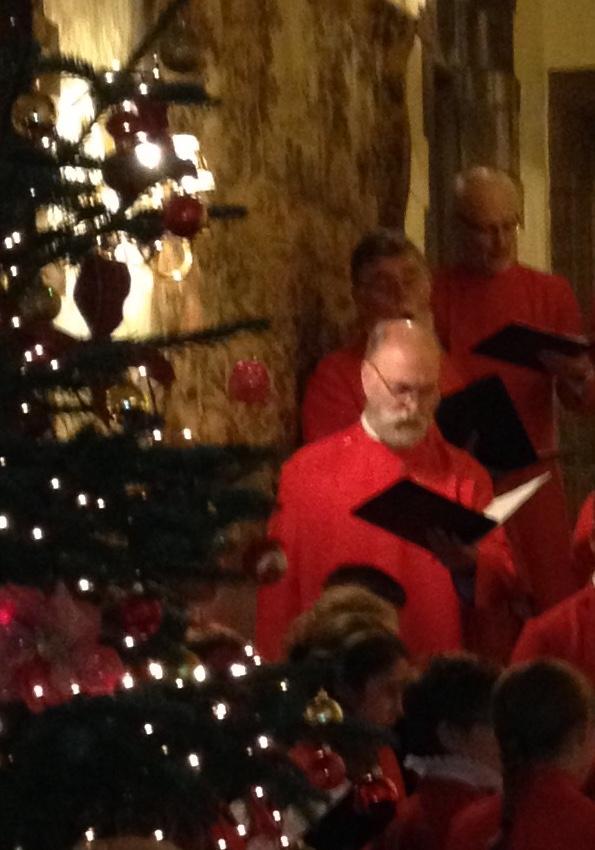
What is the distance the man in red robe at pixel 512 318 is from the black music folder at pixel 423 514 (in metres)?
0.96

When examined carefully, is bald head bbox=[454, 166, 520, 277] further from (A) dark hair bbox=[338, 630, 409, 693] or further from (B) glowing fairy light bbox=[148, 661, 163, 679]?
(B) glowing fairy light bbox=[148, 661, 163, 679]

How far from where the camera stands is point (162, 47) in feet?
11.4

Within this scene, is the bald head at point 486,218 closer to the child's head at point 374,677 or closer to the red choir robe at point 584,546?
the red choir robe at point 584,546

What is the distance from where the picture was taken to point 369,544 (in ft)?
12.4

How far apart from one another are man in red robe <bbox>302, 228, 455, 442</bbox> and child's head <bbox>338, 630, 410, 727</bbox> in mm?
1396

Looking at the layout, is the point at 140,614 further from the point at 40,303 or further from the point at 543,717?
the point at 543,717

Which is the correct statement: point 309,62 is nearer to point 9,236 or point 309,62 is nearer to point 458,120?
point 458,120

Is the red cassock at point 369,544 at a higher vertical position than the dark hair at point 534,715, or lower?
lower

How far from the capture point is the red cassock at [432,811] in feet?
8.10

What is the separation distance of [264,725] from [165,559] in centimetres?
20

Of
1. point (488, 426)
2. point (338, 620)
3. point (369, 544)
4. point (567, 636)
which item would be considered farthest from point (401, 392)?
point (338, 620)

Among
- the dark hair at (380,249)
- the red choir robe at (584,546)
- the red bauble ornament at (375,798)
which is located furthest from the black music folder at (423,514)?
the dark hair at (380,249)

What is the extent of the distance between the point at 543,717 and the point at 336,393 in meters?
1.92

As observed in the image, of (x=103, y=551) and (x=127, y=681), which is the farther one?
(x=127, y=681)
